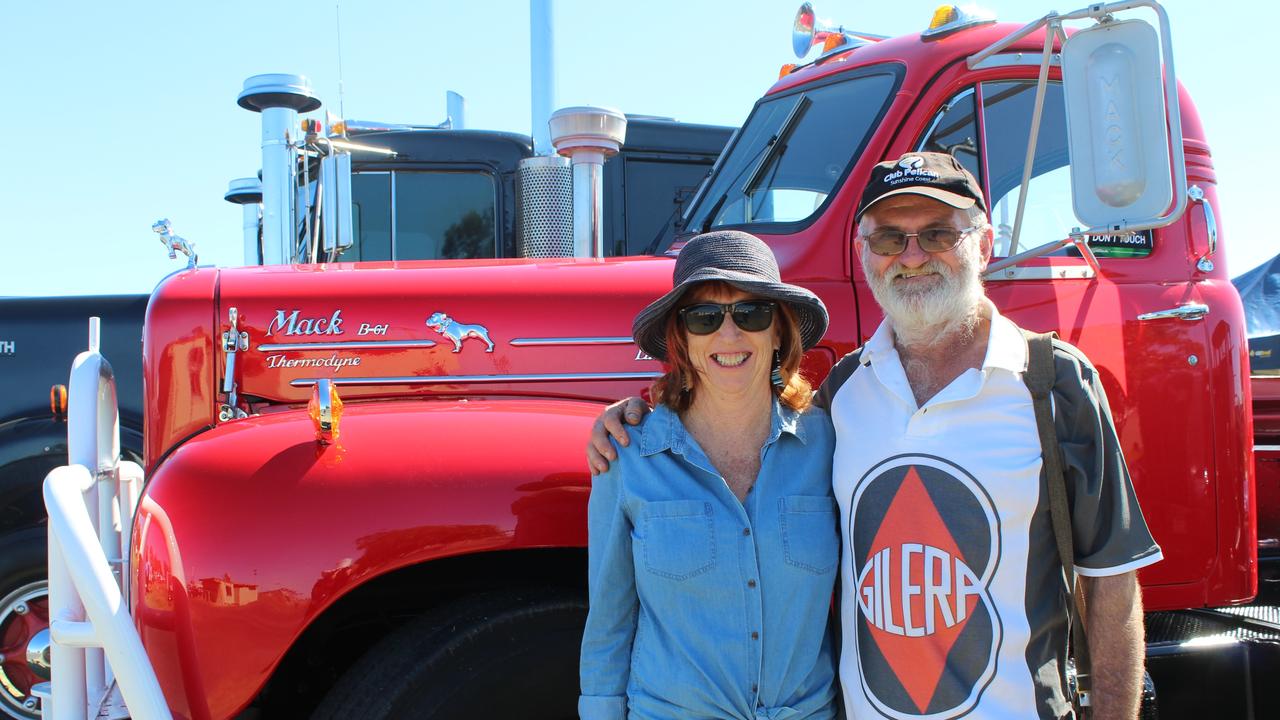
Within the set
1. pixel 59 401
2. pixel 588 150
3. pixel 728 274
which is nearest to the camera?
pixel 728 274

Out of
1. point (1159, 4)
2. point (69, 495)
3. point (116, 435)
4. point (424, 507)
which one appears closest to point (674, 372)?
point (424, 507)

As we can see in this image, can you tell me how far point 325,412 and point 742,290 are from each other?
0.92 m

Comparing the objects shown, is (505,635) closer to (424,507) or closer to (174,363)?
(424,507)

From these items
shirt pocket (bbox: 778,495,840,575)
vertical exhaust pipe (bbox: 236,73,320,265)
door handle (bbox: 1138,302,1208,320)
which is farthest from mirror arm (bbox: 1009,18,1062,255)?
vertical exhaust pipe (bbox: 236,73,320,265)

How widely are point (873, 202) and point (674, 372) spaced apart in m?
0.51

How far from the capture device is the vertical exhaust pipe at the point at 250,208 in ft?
20.0

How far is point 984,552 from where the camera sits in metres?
1.77

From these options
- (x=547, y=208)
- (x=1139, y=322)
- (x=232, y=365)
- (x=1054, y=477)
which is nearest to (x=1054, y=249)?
(x=1139, y=322)

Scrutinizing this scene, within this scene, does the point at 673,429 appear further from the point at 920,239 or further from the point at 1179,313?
the point at 1179,313

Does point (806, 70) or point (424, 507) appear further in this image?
point (806, 70)

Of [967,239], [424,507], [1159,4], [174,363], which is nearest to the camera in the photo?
[967,239]

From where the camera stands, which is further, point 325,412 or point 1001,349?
point 325,412

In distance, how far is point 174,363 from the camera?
261 centimetres

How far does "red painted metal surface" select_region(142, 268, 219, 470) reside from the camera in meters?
2.60
